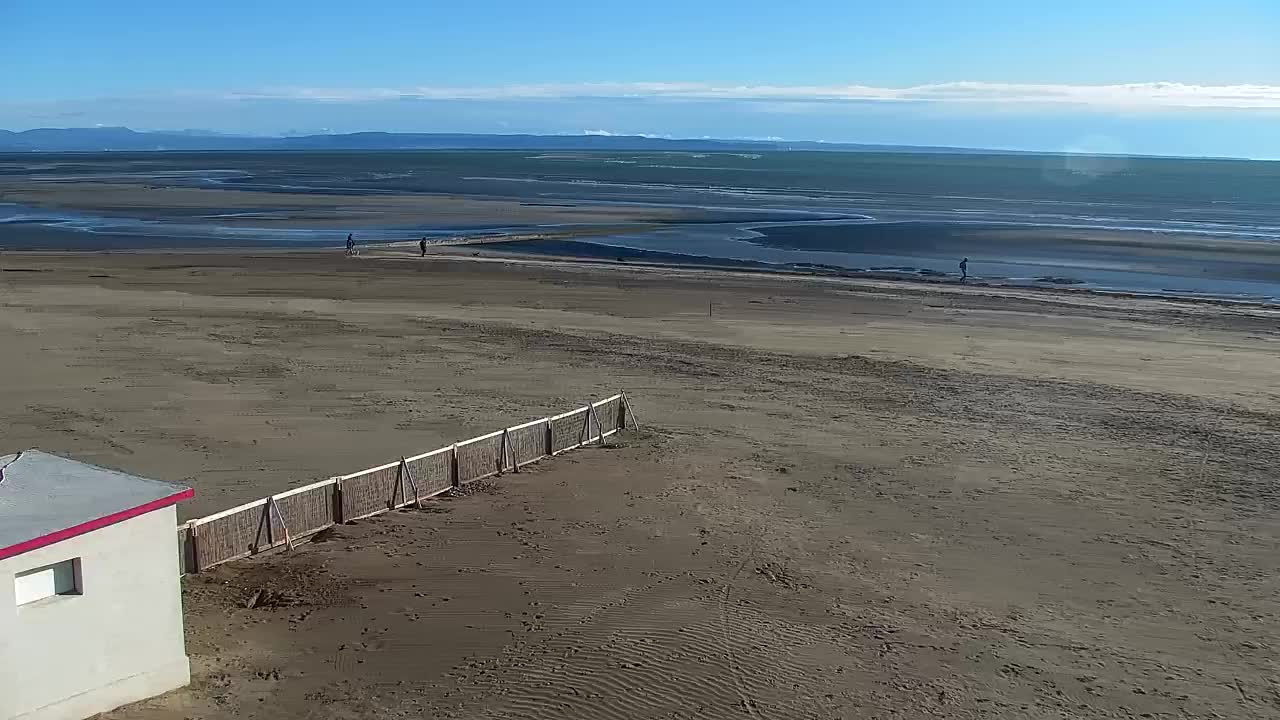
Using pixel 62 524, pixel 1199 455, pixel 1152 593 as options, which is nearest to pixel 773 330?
pixel 1199 455

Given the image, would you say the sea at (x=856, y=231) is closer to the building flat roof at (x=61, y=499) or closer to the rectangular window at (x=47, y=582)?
the building flat roof at (x=61, y=499)

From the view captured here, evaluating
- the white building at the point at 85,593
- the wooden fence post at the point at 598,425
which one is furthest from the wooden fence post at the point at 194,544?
the wooden fence post at the point at 598,425

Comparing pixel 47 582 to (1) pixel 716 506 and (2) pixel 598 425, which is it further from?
(2) pixel 598 425

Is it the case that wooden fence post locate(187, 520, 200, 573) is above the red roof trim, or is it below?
below

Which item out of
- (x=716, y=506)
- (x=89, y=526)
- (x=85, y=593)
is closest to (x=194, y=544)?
(x=85, y=593)

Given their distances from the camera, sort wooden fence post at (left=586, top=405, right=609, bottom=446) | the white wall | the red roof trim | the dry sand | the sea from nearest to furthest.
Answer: the red roof trim → the white wall → the dry sand → wooden fence post at (left=586, top=405, right=609, bottom=446) → the sea

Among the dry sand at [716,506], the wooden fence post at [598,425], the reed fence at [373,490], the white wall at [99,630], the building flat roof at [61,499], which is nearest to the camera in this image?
the white wall at [99,630]

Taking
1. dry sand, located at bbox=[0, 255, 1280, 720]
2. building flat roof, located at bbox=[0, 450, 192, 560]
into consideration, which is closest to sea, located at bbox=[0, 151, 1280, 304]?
dry sand, located at bbox=[0, 255, 1280, 720]

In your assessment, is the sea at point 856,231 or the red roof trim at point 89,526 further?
the sea at point 856,231

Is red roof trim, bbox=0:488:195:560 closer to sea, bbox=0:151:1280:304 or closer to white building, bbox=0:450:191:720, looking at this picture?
white building, bbox=0:450:191:720
